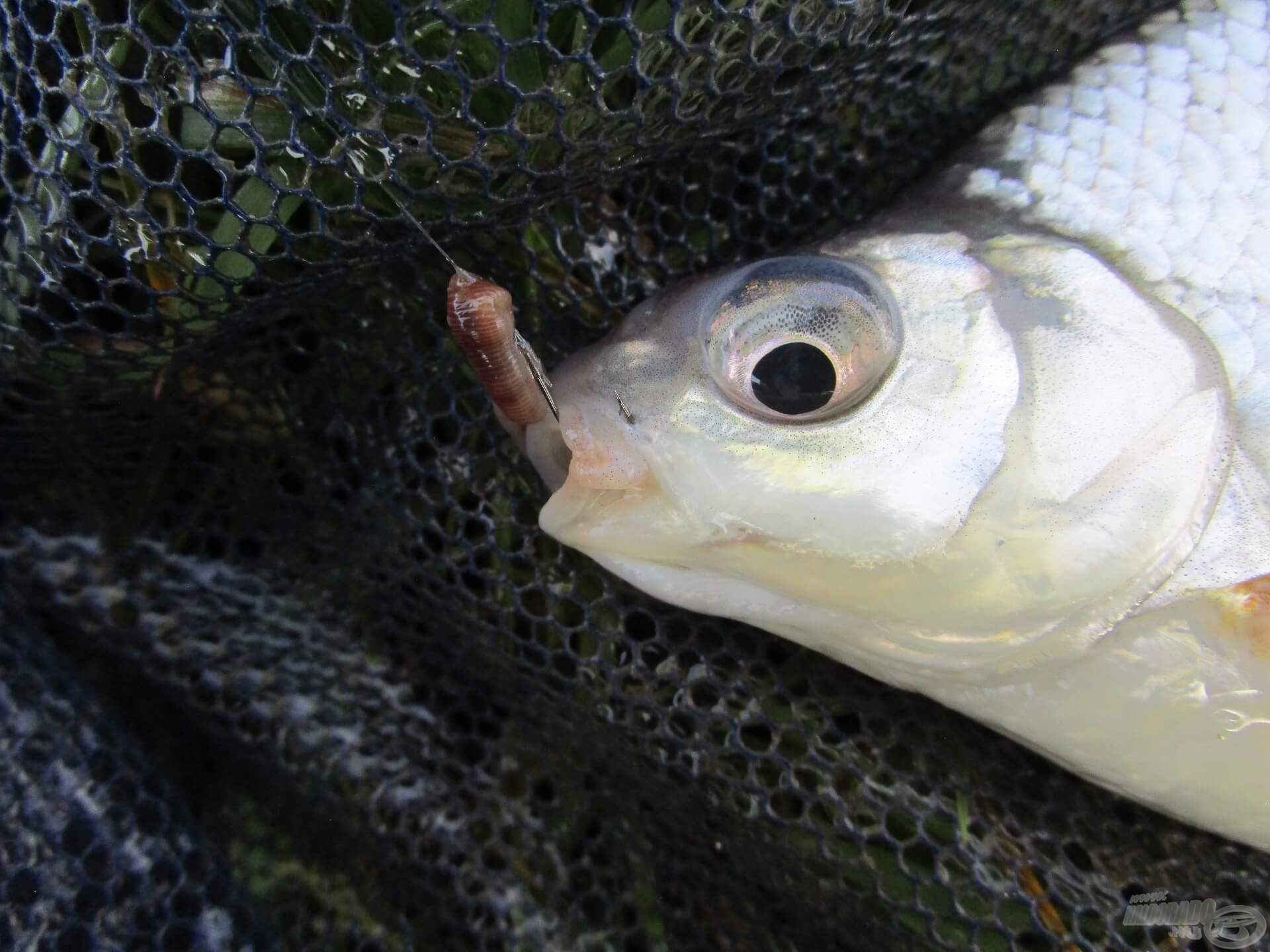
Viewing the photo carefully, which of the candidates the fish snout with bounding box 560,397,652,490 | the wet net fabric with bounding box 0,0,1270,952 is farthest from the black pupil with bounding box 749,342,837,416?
the wet net fabric with bounding box 0,0,1270,952

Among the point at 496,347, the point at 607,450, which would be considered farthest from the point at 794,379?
the point at 496,347

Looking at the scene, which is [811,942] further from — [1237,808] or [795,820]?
[1237,808]

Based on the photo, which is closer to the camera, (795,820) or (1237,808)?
(1237,808)

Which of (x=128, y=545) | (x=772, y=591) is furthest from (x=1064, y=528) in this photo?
(x=128, y=545)

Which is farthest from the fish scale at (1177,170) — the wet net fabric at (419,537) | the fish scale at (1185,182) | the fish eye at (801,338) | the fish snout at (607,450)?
the fish snout at (607,450)

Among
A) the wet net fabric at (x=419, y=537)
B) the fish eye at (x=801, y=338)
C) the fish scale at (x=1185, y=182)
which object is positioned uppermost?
the fish scale at (x=1185, y=182)

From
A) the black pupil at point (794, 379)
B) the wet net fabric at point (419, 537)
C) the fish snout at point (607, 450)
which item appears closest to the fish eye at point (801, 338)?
the black pupil at point (794, 379)

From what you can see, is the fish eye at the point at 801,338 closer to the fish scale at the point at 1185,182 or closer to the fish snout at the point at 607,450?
the fish snout at the point at 607,450

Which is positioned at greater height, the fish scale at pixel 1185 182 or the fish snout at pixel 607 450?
the fish scale at pixel 1185 182
